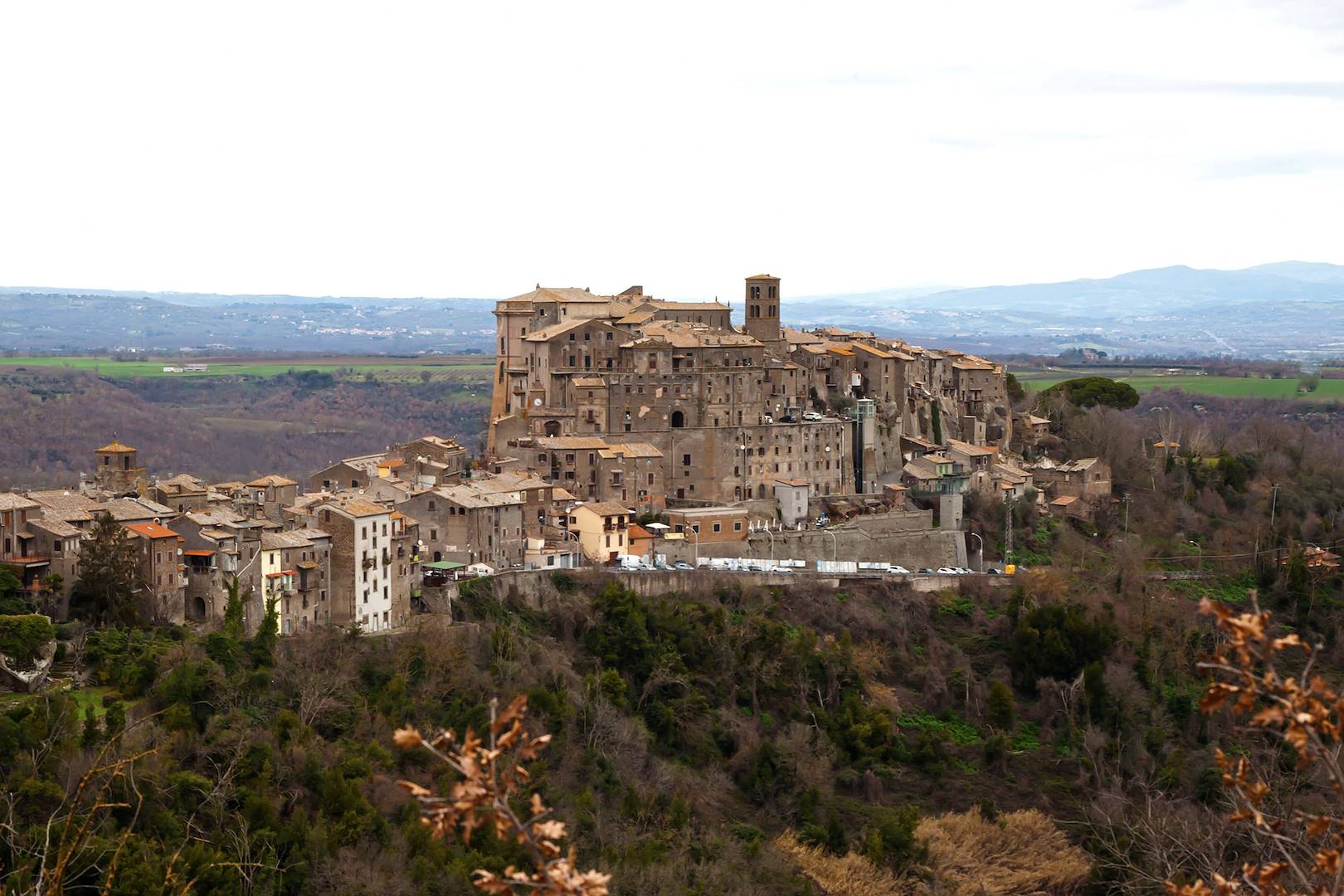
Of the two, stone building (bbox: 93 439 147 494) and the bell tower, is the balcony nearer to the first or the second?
stone building (bbox: 93 439 147 494)

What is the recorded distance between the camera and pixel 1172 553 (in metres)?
56.8

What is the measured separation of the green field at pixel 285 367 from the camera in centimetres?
13175

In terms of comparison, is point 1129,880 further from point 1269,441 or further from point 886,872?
point 1269,441

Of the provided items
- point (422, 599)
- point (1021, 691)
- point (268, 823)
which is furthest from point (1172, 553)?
point (268, 823)

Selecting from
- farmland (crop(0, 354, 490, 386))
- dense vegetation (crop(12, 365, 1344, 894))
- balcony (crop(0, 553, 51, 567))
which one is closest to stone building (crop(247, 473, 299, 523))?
dense vegetation (crop(12, 365, 1344, 894))

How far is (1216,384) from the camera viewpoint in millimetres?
122875

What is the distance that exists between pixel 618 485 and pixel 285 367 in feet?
360

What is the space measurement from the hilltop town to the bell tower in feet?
0.28

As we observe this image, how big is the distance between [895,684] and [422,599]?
13.4 metres

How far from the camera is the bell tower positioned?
57.7 meters

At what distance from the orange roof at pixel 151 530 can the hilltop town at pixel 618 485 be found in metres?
0.07

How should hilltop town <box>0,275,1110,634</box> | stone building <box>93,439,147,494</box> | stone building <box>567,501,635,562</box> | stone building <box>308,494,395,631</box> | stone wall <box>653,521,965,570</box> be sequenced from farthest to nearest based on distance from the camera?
stone wall <box>653,521,965,570</box> < stone building <box>567,501,635,562</box> < stone building <box>93,439,147,494</box> < stone building <box>308,494,395,631</box> < hilltop town <box>0,275,1110,634</box>

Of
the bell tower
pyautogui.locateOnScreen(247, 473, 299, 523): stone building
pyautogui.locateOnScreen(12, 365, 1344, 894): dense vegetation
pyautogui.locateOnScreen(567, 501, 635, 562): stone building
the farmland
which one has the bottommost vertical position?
pyautogui.locateOnScreen(12, 365, 1344, 894): dense vegetation

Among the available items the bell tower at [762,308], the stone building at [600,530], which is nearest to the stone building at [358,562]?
the stone building at [600,530]
